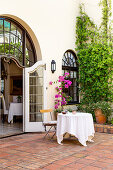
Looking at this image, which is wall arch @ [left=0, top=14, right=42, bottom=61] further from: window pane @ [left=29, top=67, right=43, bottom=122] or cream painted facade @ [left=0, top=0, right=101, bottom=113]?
window pane @ [left=29, top=67, right=43, bottom=122]

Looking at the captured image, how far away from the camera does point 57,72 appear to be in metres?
8.12

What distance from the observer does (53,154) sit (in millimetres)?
4750

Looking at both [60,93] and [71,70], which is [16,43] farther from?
[71,70]

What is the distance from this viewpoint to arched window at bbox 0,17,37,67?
6.55 m

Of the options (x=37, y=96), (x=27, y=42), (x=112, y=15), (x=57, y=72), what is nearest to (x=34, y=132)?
(x=37, y=96)

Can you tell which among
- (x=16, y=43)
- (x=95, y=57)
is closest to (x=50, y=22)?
(x=16, y=43)

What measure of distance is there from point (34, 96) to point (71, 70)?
2444 mm

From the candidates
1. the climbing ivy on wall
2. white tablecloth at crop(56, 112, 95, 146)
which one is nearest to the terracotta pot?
the climbing ivy on wall

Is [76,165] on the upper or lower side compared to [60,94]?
lower

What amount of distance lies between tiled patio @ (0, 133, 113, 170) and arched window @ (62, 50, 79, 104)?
3.07 m

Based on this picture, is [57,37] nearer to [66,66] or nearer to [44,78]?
[66,66]

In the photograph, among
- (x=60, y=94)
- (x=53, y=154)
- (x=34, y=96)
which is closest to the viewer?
(x=53, y=154)

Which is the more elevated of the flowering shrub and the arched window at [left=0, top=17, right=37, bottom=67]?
the arched window at [left=0, top=17, right=37, bottom=67]

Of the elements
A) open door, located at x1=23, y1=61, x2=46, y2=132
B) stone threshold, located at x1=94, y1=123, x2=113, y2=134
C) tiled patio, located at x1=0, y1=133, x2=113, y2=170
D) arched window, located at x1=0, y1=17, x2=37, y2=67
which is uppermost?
arched window, located at x1=0, y1=17, x2=37, y2=67
